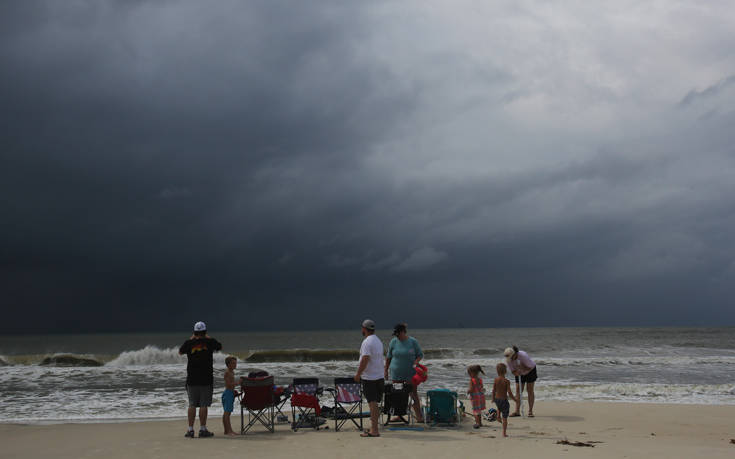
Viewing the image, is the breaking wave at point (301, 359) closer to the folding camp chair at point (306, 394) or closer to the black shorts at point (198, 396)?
the folding camp chair at point (306, 394)

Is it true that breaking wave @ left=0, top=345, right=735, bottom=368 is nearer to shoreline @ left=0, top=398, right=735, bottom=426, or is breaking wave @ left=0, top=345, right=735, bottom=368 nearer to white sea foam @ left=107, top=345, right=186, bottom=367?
white sea foam @ left=107, top=345, right=186, bottom=367

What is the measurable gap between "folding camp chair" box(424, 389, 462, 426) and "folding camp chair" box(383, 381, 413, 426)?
A: 0.40m

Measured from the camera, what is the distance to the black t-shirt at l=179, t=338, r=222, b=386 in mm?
8172

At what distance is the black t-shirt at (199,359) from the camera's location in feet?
26.8

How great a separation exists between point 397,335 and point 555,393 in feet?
24.5

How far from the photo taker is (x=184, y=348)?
26.6ft

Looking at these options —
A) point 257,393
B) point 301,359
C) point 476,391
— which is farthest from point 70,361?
point 476,391

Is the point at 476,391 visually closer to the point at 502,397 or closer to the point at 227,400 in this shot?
the point at 502,397

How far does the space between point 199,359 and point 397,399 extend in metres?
3.40

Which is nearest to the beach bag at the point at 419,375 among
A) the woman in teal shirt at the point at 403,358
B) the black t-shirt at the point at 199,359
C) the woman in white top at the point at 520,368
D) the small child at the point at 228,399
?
the woman in teal shirt at the point at 403,358

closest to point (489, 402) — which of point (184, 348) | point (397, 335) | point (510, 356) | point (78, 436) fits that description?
point (510, 356)

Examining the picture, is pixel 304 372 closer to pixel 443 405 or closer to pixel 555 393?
pixel 555 393

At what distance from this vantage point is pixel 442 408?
8898 millimetres

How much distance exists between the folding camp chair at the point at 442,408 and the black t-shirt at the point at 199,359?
12.4ft
